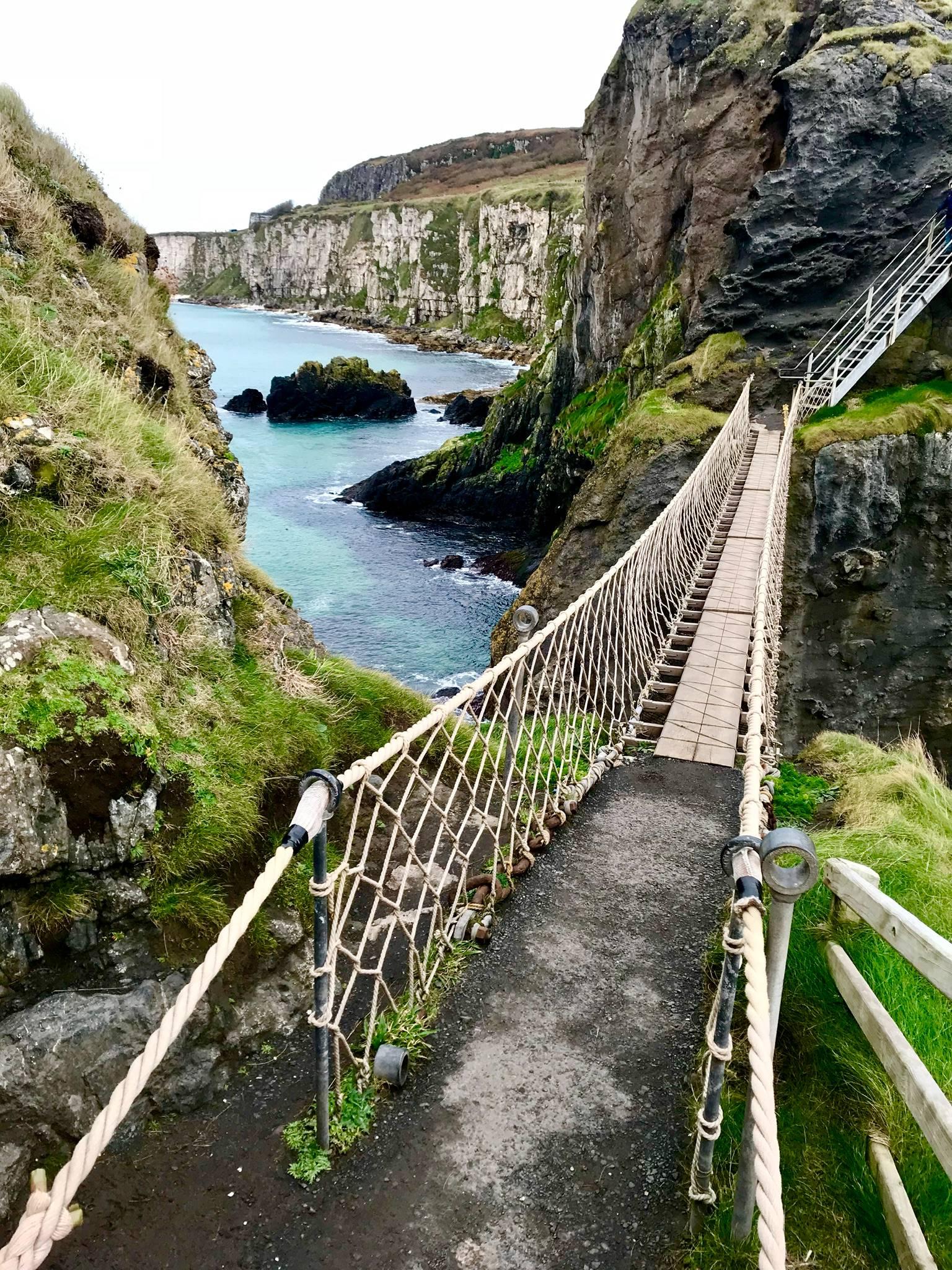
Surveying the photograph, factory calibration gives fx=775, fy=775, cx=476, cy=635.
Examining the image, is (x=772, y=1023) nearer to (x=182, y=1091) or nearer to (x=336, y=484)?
(x=182, y=1091)

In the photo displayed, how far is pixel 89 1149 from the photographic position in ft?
5.00

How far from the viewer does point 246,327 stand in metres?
108

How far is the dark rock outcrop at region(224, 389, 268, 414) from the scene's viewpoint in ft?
174

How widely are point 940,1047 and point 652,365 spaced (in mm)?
21285

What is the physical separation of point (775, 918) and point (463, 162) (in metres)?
164

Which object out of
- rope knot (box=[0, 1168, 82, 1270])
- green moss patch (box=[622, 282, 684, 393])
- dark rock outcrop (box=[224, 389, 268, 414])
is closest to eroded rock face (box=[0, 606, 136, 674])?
rope knot (box=[0, 1168, 82, 1270])

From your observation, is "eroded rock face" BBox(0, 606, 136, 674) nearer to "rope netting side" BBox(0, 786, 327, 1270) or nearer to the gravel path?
the gravel path

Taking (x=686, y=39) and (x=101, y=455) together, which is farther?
(x=686, y=39)

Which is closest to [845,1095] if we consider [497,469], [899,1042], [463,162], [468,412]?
[899,1042]

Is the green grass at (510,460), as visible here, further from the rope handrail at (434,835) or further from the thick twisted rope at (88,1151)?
the thick twisted rope at (88,1151)

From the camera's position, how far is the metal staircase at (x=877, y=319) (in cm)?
1537

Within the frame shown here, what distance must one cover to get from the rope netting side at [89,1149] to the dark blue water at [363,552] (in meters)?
16.7

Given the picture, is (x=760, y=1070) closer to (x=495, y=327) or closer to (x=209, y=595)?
(x=209, y=595)

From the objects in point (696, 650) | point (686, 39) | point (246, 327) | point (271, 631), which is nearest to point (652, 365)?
point (686, 39)
